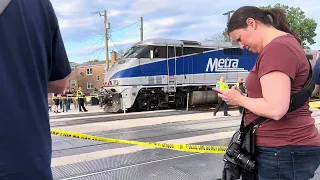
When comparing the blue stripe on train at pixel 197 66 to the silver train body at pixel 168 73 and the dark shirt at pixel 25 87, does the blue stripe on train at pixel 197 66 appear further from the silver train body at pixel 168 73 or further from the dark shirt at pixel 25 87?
the dark shirt at pixel 25 87

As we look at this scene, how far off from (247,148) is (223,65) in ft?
57.9

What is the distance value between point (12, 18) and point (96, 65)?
62.7 metres

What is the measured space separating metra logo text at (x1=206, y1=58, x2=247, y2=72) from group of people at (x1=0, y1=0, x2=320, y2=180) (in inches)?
661

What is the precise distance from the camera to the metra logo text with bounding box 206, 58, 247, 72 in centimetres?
1889

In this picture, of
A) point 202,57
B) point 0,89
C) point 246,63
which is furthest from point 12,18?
point 246,63

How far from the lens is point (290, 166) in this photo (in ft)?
6.47

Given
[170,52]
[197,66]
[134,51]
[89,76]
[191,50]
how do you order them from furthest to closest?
[89,76] < [197,66] < [191,50] < [170,52] < [134,51]

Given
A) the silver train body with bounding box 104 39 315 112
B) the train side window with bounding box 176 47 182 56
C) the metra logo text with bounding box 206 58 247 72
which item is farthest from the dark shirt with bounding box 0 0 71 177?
the metra logo text with bounding box 206 58 247 72

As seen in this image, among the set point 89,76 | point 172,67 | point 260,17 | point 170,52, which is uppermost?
point 170,52

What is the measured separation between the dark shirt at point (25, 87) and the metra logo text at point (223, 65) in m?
17.7

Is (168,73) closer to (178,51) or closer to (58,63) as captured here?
(178,51)

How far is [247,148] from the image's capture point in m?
2.11

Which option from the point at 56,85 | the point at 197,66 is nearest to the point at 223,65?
the point at 197,66

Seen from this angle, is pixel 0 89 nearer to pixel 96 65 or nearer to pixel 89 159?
pixel 89 159
